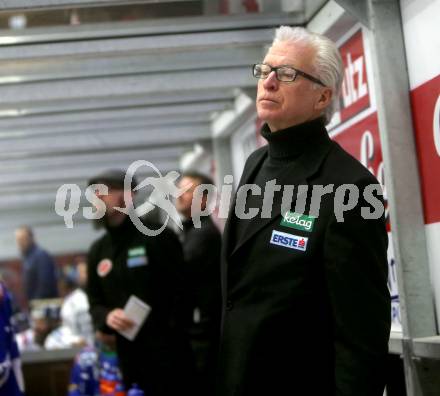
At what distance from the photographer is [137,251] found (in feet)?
16.6

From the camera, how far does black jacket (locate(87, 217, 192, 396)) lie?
4.98 m

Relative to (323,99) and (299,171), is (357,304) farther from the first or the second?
(323,99)

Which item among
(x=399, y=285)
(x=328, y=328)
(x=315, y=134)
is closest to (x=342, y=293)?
(x=328, y=328)

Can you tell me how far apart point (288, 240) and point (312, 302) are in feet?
0.70

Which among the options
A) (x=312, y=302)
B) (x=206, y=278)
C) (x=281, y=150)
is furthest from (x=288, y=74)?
(x=206, y=278)

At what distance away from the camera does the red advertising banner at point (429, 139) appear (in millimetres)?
3617

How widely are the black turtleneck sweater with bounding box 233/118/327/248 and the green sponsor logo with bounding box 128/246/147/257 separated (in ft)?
7.33

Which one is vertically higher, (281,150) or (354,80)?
(354,80)

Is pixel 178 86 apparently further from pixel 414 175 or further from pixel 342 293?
pixel 342 293

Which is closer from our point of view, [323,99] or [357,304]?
[357,304]

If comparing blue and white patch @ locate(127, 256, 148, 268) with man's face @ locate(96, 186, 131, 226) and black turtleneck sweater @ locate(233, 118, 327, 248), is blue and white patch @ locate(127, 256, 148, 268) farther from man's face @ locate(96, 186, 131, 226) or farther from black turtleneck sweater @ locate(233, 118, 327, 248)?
black turtleneck sweater @ locate(233, 118, 327, 248)

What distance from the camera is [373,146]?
4.24m

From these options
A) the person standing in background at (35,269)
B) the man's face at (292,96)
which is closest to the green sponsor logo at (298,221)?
the man's face at (292,96)

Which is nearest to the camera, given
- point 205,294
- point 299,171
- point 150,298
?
point 299,171
